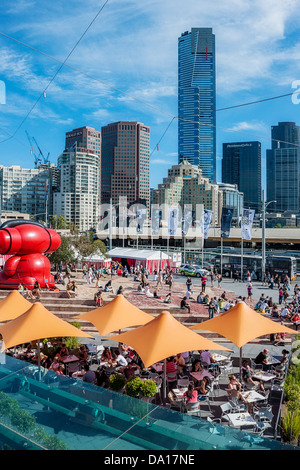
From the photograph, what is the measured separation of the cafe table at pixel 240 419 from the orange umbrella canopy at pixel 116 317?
13.5ft

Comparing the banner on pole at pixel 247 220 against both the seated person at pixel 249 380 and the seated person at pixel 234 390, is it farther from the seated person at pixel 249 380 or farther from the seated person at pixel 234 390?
the seated person at pixel 234 390

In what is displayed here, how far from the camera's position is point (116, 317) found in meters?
11.9

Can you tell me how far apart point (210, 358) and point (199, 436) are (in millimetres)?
7218

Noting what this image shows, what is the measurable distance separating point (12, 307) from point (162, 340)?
19.2ft

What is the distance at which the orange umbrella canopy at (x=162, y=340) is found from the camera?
8.77 metres

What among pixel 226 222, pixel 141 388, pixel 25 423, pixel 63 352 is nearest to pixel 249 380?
pixel 141 388

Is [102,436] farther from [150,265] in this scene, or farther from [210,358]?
[150,265]

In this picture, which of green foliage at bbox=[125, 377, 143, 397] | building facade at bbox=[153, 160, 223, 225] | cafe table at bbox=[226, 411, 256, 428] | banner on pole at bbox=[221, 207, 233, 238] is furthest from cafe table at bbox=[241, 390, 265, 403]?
building facade at bbox=[153, 160, 223, 225]

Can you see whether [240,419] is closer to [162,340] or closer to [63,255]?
[162,340]

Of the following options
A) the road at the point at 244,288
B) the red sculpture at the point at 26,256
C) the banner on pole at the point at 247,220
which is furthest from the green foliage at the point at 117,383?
the banner on pole at the point at 247,220

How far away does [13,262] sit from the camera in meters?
22.0

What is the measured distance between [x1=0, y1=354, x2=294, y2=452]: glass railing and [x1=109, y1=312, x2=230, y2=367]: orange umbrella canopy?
2704 millimetres
